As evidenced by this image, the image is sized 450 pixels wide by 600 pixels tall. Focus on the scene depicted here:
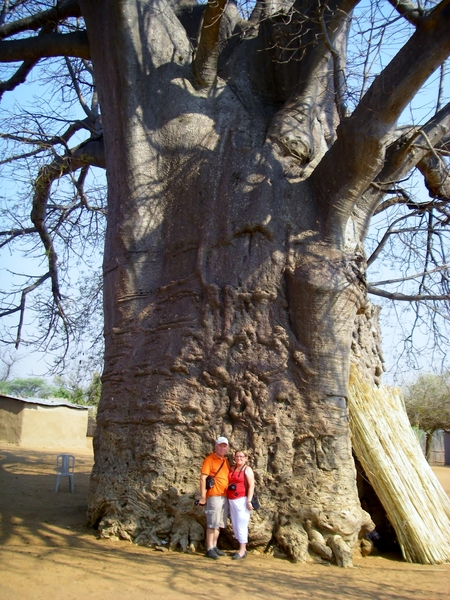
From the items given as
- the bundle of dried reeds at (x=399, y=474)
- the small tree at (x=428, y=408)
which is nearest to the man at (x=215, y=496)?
the bundle of dried reeds at (x=399, y=474)

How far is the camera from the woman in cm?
448

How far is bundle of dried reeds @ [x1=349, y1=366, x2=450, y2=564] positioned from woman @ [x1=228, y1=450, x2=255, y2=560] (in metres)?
1.21

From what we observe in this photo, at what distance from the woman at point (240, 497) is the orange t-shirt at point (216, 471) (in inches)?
1.6

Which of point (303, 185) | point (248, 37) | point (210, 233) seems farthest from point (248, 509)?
point (248, 37)

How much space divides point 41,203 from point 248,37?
3752 mm

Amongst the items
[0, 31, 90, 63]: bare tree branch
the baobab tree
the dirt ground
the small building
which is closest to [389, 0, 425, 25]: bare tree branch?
the baobab tree

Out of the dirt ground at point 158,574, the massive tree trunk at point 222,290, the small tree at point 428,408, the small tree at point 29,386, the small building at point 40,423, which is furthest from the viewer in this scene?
the small tree at point 29,386

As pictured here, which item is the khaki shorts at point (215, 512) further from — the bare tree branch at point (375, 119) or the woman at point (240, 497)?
the bare tree branch at point (375, 119)

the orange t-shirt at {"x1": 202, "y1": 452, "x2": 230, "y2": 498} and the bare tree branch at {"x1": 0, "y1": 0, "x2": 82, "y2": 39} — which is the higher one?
the bare tree branch at {"x1": 0, "y1": 0, "x2": 82, "y2": 39}

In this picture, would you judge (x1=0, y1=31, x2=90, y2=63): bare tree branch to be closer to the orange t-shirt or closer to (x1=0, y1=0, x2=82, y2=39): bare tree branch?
(x1=0, y1=0, x2=82, y2=39): bare tree branch

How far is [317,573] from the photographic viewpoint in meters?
4.18

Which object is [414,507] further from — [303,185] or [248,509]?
[303,185]

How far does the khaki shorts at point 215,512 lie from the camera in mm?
4531

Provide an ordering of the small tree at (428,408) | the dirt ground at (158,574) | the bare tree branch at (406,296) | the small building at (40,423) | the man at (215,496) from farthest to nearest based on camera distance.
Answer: the small tree at (428,408) < the small building at (40,423) < the bare tree branch at (406,296) < the man at (215,496) < the dirt ground at (158,574)
